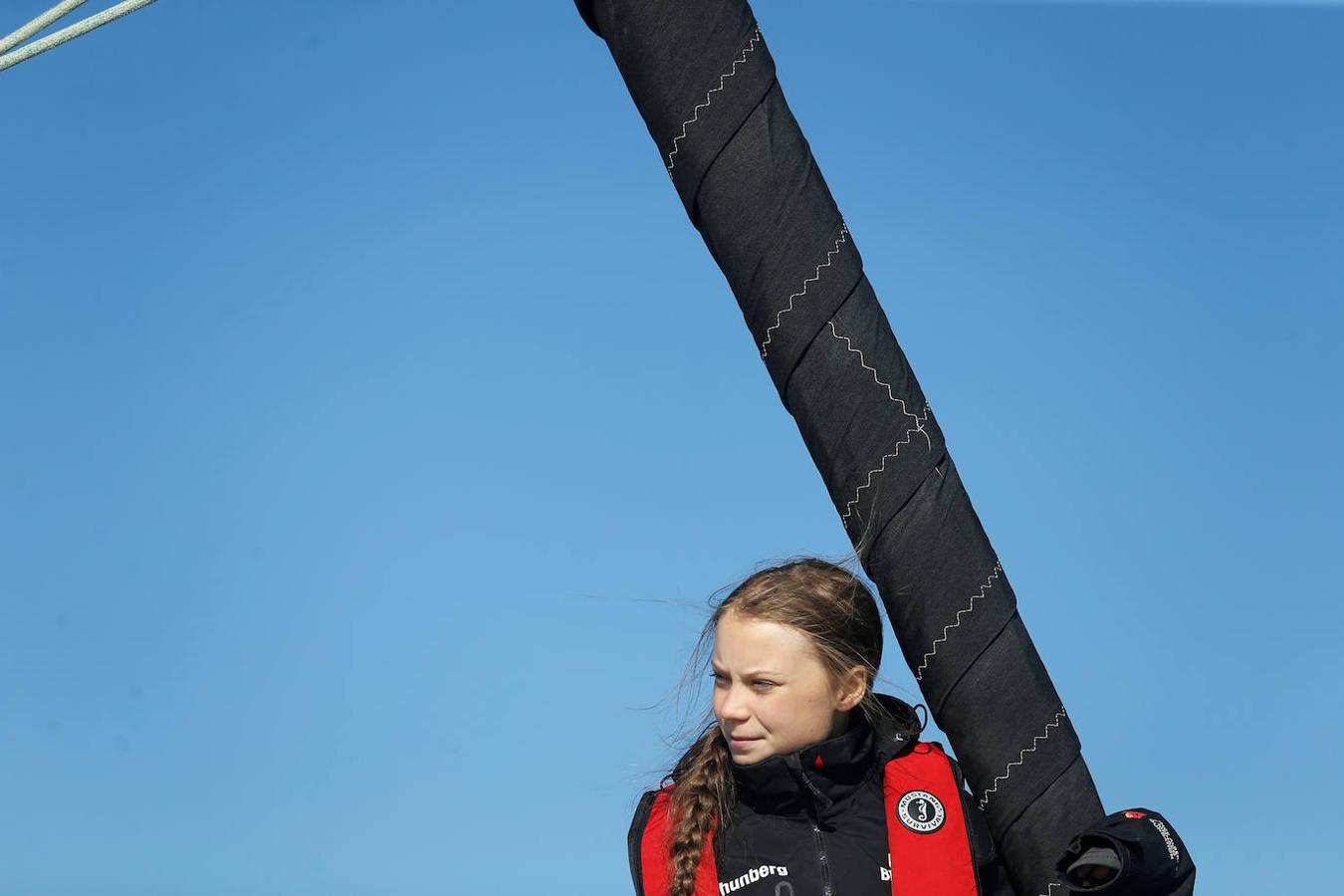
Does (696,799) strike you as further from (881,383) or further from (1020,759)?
Answer: (881,383)

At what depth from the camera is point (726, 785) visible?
3.60 metres

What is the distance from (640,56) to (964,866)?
2.05 meters

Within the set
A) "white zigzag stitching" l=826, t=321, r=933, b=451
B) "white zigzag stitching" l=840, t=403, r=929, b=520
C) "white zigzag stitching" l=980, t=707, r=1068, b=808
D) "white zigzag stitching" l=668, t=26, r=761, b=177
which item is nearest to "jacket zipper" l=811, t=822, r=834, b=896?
"white zigzag stitching" l=980, t=707, r=1068, b=808

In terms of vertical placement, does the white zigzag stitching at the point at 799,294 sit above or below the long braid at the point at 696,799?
above

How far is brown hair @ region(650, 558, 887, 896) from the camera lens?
350cm

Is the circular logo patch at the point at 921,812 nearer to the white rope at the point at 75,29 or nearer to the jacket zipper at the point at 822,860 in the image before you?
the jacket zipper at the point at 822,860

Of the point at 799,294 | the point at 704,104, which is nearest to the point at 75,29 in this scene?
the point at 704,104

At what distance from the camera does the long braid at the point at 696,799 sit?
3.44m

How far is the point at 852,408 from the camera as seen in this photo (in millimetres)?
3211

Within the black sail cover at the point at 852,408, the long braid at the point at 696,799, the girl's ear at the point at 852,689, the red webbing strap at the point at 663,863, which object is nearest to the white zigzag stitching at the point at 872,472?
the black sail cover at the point at 852,408

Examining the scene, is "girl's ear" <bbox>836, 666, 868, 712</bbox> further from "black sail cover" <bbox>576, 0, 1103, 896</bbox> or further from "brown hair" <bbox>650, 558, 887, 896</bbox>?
"black sail cover" <bbox>576, 0, 1103, 896</bbox>

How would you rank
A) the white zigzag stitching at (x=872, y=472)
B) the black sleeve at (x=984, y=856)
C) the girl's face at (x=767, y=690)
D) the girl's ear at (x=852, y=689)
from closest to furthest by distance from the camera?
1. the white zigzag stitching at (x=872, y=472)
2. the black sleeve at (x=984, y=856)
3. the girl's face at (x=767, y=690)
4. the girl's ear at (x=852, y=689)

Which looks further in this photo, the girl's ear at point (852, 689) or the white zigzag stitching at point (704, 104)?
the girl's ear at point (852, 689)

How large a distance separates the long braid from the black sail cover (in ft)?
2.13
